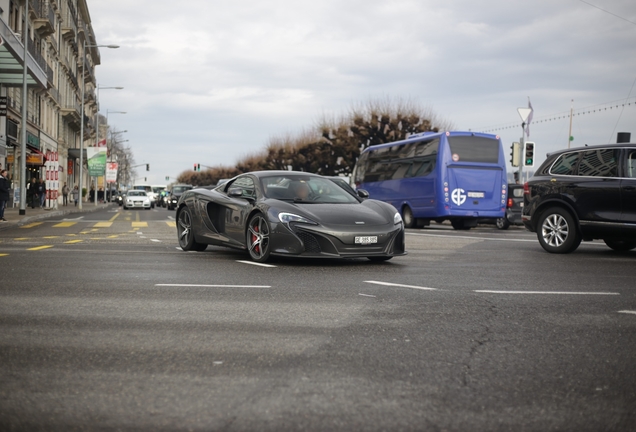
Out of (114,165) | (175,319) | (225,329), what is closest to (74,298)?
(175,319)

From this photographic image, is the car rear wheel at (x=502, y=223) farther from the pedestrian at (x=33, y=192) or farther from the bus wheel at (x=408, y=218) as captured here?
the pedestrian at (x=33, y=192)

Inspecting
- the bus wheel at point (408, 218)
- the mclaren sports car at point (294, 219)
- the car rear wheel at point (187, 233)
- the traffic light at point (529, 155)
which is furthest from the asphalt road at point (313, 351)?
the traffic light at point (529, 155)

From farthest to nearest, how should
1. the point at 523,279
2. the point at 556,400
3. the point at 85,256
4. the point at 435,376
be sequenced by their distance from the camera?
the point at 85,256, the point at 523,279, the point at 435,376, the point at 556,400

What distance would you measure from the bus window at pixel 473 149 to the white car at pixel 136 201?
115ft

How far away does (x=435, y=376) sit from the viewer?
4324mm

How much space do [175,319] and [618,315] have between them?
347 centimetres

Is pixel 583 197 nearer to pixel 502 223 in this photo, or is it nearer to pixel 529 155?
pixel 502 223

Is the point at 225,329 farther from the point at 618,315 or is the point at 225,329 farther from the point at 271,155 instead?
the point at 271,155

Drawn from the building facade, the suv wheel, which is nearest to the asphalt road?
the suv wheel

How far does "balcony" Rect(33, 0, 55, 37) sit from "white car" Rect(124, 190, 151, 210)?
1225 centimetres

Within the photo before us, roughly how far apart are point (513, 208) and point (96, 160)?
46195 millimetres

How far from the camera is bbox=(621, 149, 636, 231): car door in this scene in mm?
12958

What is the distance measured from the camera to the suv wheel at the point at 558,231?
1367cm

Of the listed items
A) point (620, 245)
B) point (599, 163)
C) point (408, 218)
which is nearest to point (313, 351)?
point (599, 163)
